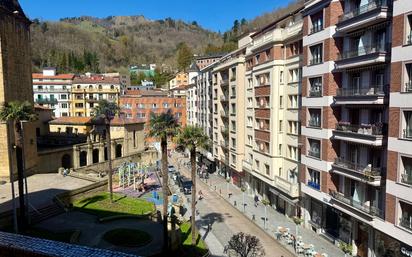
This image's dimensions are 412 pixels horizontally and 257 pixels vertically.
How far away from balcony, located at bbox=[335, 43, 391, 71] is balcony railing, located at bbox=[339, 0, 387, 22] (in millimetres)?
2861

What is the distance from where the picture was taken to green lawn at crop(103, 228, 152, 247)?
34312 mm

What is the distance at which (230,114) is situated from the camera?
6294 cm

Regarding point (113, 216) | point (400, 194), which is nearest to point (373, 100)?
Answer: point (400, 194)

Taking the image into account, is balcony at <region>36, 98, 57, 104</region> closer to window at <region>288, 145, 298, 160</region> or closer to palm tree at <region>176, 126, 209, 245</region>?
palm tree at <region>176, 126, 209, 245</region>

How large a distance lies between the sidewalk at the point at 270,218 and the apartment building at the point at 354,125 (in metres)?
1.21

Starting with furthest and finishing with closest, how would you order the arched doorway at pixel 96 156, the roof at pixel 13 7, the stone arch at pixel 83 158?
the arched doorway at pixel 96 156
the stone arch at pixel 83 158
the roof at pixel 13 7

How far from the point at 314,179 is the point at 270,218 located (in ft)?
33.5

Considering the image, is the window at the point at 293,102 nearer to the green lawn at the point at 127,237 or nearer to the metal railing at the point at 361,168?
the metal railing at the point at 361,168

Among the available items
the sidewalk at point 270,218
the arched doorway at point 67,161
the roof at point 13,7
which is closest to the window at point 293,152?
the sidewalk at point 270,218

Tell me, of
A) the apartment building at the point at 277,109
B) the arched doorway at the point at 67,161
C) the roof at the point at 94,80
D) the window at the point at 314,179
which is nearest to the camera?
the window at the point at 314,179

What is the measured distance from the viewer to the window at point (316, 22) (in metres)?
34.5

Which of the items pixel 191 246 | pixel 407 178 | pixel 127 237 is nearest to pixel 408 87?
pixel 407 178

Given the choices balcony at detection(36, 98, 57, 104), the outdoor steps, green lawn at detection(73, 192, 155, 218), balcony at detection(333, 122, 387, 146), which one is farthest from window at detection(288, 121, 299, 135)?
balcony at detection(36, 98, 57, 104)

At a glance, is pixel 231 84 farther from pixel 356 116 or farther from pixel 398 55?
pixel 398 55
